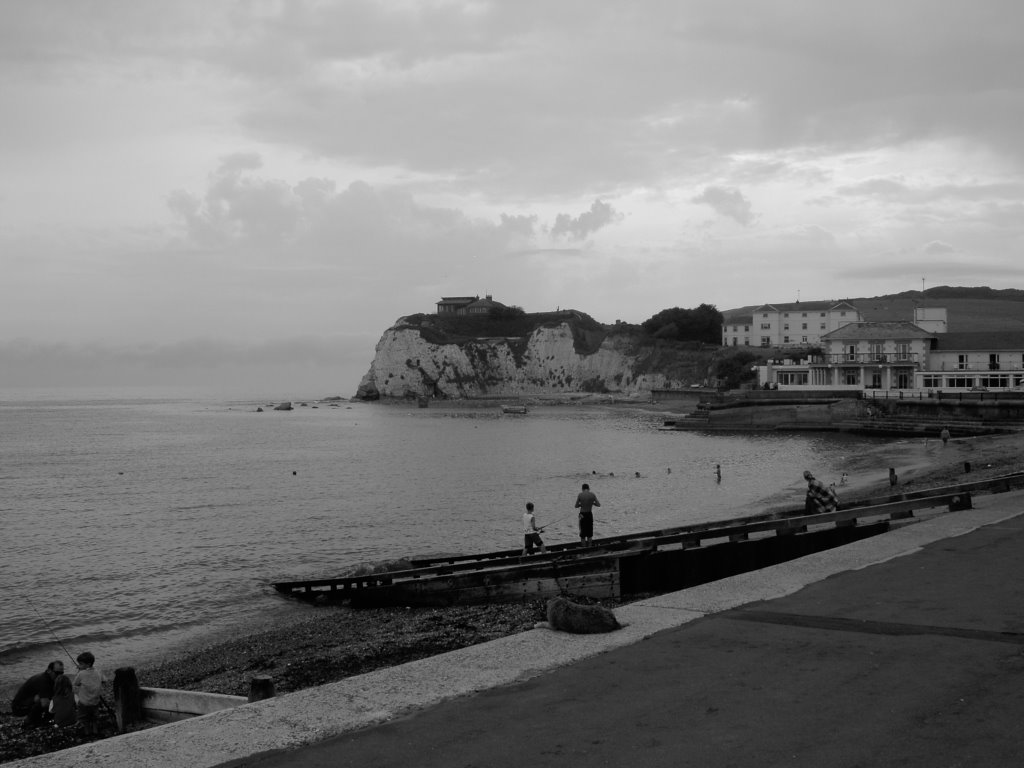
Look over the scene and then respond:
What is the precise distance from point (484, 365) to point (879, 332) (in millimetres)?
94386

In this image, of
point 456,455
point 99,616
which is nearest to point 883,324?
point 456,455

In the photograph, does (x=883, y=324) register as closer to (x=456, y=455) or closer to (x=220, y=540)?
(x=456, y=455)

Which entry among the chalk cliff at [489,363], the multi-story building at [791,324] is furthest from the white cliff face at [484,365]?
the multi-story building at [791,324]

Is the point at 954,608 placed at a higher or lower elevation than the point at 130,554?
higher

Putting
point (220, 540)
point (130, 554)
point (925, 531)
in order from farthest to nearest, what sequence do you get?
point (220, 540), point (130, 554), point (925, 531)

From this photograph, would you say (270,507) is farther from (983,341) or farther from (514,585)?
(983,341)

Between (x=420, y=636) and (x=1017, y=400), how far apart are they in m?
72.9

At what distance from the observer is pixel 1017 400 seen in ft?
239

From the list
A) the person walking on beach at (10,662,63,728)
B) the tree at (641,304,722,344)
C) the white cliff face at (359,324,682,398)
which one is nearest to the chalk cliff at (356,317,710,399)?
the white cliff face at (359,324,682,398)

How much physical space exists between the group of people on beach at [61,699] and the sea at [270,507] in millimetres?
4333

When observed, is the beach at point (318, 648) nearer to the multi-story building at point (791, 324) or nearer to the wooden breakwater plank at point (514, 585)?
the wooden breakwater plank at point (514, 585)

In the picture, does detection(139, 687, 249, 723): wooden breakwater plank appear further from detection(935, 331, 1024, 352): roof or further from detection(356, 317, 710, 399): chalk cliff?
detection(356, 317, 710, 399): chalk cliff

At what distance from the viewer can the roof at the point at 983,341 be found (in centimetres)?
9462

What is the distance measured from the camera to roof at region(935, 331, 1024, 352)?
310 feet
